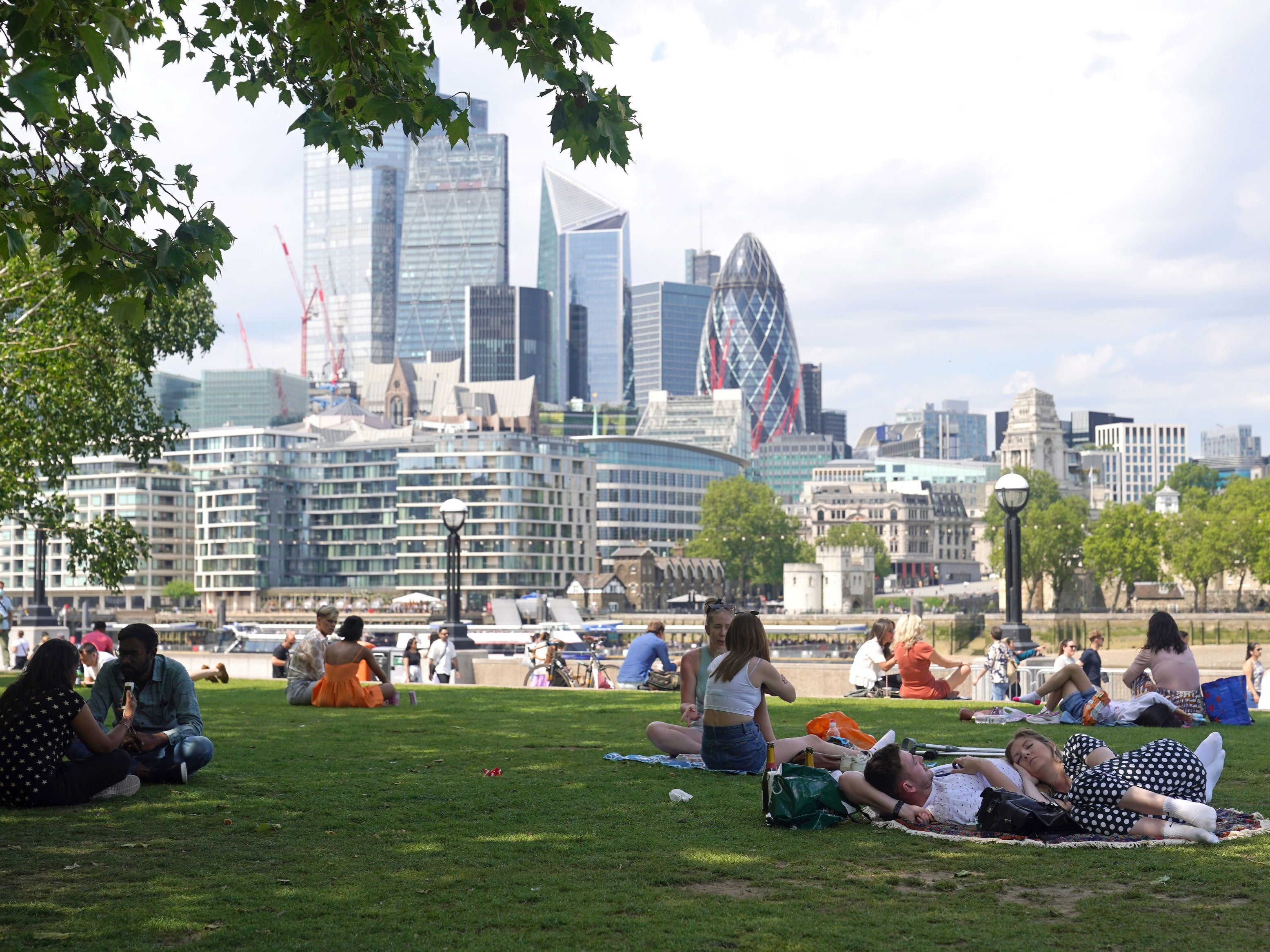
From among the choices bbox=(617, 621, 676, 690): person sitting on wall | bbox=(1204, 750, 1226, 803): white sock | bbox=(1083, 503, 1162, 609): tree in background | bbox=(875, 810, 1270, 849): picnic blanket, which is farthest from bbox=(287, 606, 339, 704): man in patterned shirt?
bbox=(1083, 503, 1162, 609): tree in background

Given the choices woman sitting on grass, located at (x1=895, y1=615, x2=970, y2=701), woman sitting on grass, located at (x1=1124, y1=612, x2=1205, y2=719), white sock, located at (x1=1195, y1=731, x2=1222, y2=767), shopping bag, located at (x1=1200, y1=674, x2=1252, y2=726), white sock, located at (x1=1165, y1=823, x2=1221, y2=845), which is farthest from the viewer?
woman sitting on grass, located at (x1=895, y1=615, x2=970, y2=701)

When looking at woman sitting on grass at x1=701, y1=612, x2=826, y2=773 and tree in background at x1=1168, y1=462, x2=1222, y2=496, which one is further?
tree in background at x1=1168, y1=462, x2=1222, y2=496

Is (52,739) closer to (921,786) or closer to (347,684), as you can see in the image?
(921,786)

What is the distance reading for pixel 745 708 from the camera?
10.5 metres

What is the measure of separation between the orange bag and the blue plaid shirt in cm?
517

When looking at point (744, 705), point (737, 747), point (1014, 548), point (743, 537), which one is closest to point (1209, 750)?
point (744, 705)

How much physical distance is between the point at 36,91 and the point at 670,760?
794 centimetres

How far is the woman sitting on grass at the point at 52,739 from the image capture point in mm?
8906

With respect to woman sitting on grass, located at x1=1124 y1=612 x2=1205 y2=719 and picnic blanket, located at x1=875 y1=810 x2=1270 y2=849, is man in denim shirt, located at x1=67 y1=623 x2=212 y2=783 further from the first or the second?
woman sitting on grass, located at x1=1124 y1=612 x2=1205 y2=719

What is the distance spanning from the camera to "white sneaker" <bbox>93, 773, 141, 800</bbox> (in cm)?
966

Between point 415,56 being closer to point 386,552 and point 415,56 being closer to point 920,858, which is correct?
point 920,858

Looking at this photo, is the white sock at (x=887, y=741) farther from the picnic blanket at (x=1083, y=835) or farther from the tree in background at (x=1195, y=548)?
the tree in background at (x=1195, y=548)

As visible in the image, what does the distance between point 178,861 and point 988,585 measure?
16571cm

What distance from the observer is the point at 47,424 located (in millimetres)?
24766
